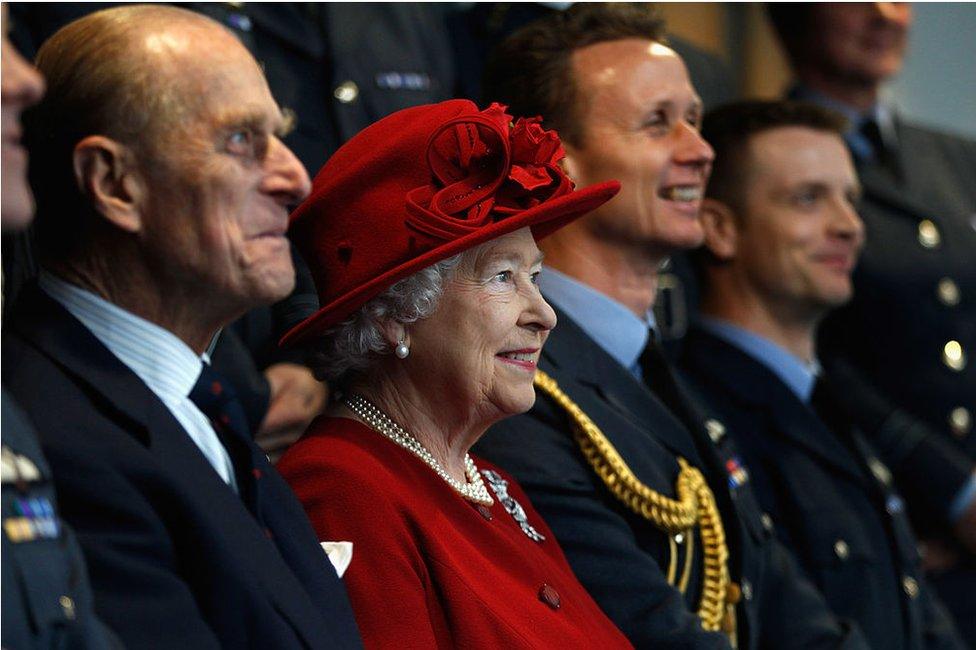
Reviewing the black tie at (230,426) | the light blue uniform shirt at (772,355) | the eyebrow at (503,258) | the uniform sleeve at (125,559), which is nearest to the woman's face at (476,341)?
the eyebrow at (503,258)

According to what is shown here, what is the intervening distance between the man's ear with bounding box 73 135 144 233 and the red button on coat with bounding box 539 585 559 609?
0.71 metres

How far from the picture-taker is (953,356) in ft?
11.9

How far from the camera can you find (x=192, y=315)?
72.9 inches

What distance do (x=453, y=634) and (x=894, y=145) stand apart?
2365mm

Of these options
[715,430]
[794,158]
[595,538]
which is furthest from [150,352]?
[794,158]

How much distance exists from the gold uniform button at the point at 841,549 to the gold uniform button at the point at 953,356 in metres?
0.76

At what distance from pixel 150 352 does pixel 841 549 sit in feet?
5.53

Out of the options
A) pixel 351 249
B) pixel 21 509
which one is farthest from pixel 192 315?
pixel 21 509

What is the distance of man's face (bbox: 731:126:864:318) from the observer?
3.28 meters

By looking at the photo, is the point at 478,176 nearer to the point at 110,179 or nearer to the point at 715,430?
the point at 110,179

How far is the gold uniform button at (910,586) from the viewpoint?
121 inches

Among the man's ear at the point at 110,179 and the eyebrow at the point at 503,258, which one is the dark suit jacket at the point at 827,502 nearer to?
the eyebrow at the point at 503,258

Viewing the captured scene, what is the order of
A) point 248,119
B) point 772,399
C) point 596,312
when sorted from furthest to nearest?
point 772,399 < point 596,312 < point 248,119

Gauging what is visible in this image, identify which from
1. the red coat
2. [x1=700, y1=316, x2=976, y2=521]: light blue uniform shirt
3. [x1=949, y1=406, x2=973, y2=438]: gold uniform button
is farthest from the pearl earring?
[x1=949, y1=406, x2=973, y2=438]: gold uniform button
